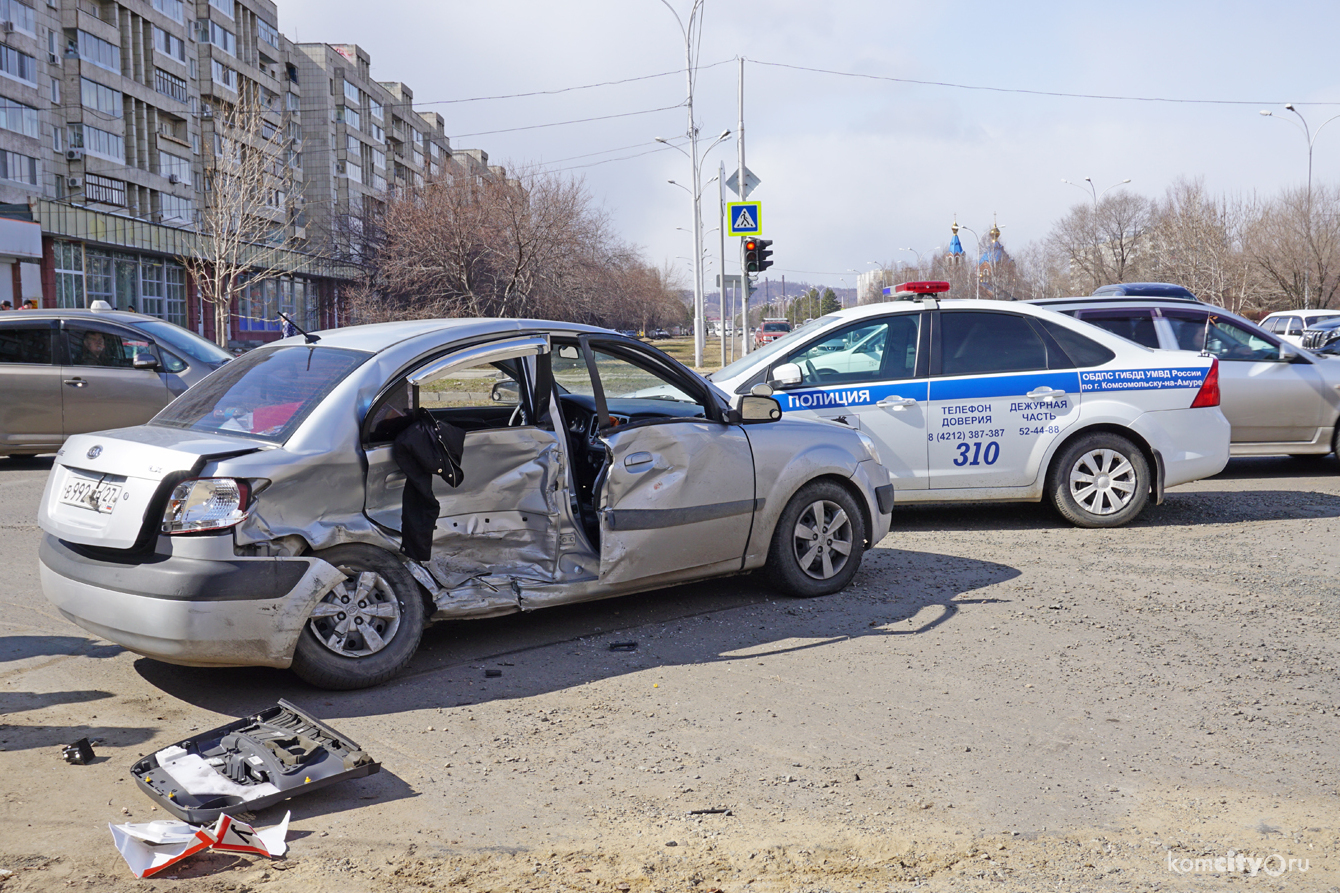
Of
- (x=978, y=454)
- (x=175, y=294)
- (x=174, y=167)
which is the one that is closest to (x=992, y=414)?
(x=978, y=454)

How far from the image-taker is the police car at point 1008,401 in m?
8.45

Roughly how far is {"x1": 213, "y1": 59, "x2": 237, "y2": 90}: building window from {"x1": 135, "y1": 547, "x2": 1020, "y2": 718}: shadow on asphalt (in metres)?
64.9

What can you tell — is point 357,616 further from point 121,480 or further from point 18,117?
point 18,117

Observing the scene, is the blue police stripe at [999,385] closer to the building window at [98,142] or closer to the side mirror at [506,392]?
the side mirror at [506,392]

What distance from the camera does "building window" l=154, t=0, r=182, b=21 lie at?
55.7 m

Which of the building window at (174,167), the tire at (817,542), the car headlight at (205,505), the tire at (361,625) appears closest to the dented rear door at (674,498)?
the tire at (817,542)

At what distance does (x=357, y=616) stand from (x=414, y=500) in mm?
562

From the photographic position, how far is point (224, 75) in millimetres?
63469

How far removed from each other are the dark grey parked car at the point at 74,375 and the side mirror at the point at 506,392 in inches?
299

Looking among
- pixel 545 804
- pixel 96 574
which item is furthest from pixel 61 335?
pixel 545 804

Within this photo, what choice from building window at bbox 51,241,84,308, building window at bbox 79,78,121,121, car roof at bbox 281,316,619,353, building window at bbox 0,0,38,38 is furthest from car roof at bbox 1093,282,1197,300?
building window at bbox 79,78,121,121

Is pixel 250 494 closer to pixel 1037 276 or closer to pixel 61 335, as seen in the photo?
pixel 61 335

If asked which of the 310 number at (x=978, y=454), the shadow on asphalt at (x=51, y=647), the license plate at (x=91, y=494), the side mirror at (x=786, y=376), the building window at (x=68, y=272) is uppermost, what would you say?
the building window at (x=68, y=272)
